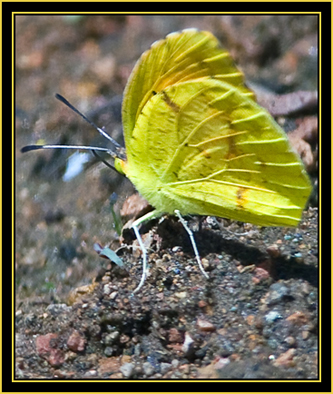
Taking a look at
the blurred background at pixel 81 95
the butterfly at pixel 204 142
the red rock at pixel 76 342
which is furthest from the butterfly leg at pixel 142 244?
the red rock at pixel 76 342

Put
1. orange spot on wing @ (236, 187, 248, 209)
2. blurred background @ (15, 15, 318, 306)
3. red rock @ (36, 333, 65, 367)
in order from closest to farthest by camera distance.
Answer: red rock @ (36, 333, 65, 367) < orange spot on wing @ (236, 187, 248, 209) < blurred background @ (15, 15, 318, 306)

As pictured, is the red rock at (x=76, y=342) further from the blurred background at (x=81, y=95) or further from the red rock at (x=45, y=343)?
the blurred background at (x=81, y=95)

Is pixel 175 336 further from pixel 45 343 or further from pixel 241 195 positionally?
pixel 241 195

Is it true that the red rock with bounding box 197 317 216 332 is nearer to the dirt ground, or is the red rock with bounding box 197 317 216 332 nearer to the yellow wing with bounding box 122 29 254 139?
the dirt ground

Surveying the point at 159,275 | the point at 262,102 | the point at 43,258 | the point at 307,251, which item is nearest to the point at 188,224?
the point at 159,275

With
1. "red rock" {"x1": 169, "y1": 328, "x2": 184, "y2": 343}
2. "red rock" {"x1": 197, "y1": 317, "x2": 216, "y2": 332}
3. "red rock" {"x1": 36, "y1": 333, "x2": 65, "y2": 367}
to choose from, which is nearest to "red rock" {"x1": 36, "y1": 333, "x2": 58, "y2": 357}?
"red rock" {"x1": 36, "y1": 333, "x2": 65, "y2": 367}

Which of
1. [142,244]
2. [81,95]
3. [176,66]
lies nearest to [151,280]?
[142,244]

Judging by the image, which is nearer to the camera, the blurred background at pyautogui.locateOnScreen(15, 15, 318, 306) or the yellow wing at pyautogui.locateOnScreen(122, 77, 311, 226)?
the yellow wing at pyautogui.locateOnScreen(122, 77, 311, 226)
